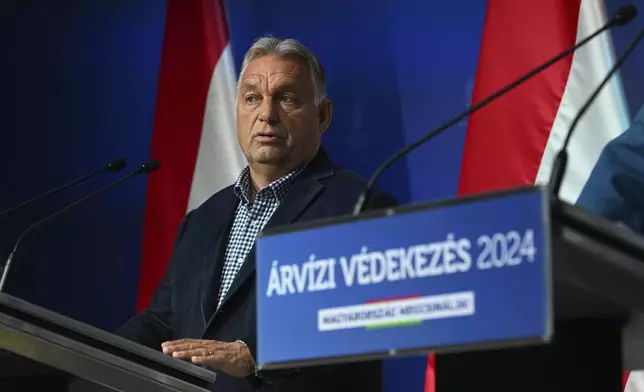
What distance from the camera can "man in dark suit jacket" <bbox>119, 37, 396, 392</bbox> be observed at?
88.5 inches

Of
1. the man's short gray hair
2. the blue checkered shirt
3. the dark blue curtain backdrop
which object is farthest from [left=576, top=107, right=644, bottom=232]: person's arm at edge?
the dark blue curtain backdrop

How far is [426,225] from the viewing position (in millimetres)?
1215

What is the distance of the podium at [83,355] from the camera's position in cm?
180

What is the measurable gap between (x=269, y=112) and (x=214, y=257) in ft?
1.11

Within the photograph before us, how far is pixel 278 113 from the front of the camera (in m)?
2.53

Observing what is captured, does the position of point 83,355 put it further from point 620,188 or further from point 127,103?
point 127,103

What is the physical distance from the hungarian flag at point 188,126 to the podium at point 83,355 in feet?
5.00

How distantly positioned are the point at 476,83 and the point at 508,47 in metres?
0.12

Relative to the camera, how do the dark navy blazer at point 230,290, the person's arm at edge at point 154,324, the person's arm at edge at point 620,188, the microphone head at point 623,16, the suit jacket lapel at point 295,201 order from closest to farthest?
the microphone head at point 623,16 → the person's arm at edge at point 620,188 → the dark navy blazer at point 230,290 → the suit jacket lapel at point 295,201 → the person's arm at edge at point 154,324

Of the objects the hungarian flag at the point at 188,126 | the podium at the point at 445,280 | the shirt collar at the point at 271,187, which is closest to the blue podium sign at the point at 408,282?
the podium at the point at 445,280

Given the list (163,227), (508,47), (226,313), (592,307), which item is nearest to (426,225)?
(592,307)

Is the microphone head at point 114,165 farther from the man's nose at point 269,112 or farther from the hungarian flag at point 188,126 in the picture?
the hungarian flag at point 188,126

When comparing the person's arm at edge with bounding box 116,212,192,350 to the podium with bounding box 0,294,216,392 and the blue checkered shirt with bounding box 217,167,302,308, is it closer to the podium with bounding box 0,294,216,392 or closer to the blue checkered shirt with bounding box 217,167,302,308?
the blue checkered shirt with bounding box 217,167,302,308

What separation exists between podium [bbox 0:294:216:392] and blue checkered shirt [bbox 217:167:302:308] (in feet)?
1.65
